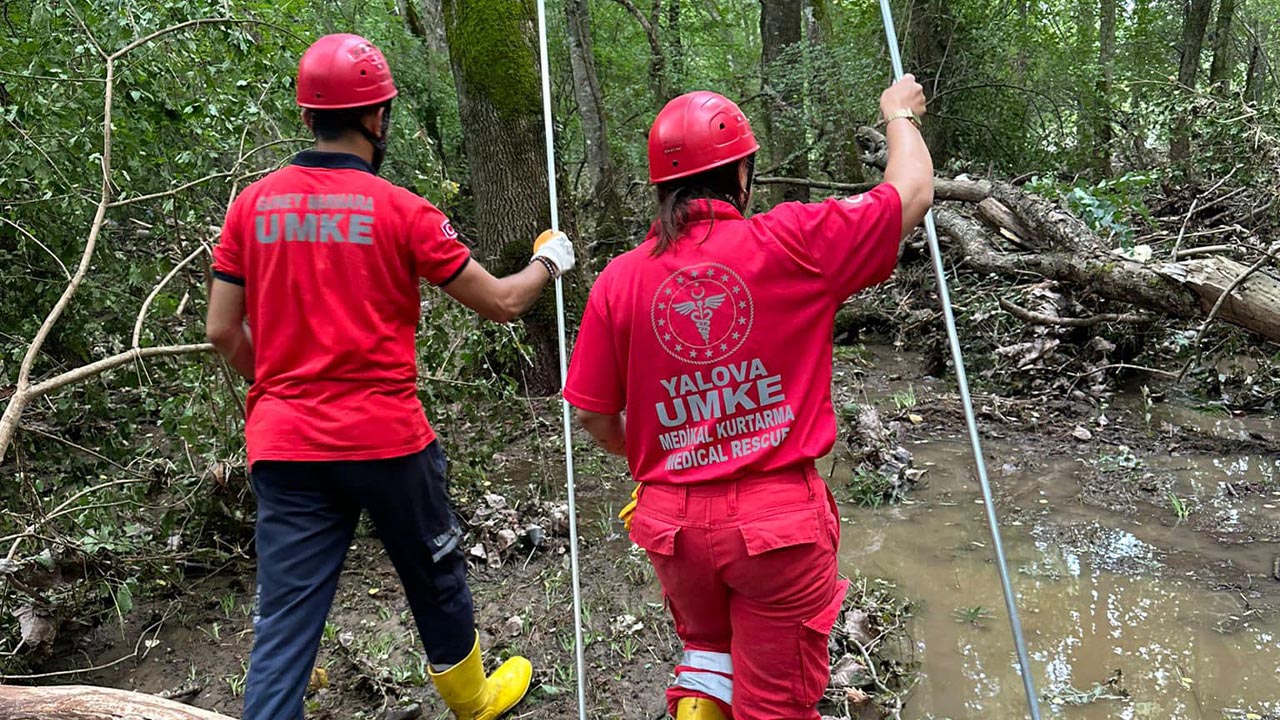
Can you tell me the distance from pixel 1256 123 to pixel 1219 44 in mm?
5204

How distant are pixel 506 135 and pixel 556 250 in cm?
284

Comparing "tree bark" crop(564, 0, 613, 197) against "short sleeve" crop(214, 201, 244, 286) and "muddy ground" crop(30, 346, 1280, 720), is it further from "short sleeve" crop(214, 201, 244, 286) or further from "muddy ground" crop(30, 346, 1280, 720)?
"short sleeve" crop(214, 201, 244, 286)

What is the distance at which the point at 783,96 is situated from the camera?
7.90m

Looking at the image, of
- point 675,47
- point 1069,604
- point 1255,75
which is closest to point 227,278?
point 1069,604

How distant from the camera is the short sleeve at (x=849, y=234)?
180cm

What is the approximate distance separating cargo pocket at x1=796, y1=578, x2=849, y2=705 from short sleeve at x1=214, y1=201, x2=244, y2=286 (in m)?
1.67

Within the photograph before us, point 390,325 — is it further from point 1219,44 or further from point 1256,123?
point 1219,44

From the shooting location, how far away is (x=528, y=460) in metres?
4.94

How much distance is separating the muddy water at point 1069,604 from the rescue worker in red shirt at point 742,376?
1290mm

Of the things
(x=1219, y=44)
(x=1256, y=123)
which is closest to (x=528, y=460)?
(x=1256, y=123)

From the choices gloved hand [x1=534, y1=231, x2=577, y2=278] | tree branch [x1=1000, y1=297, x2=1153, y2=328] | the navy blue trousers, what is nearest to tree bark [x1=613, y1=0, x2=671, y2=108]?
tree branch [x1=1000, y1=297, x2=1153, y2=328]

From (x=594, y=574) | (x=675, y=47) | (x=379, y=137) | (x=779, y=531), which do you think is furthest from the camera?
(x=675, y=47)

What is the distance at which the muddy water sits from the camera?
2.81 metres

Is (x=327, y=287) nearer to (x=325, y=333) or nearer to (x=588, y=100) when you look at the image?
(x=325, y=333)
